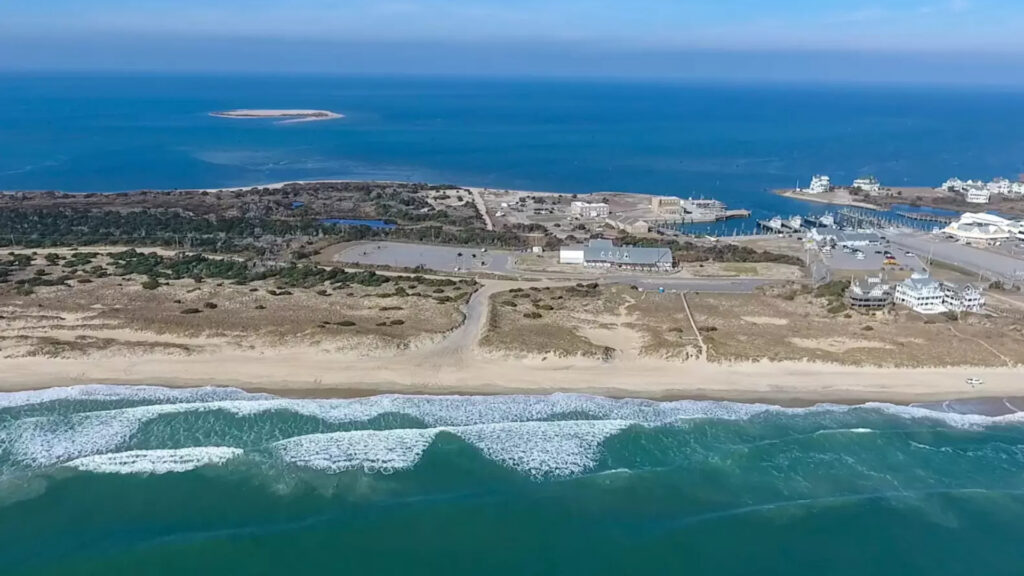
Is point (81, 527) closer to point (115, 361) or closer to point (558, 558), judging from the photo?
point (115, 361)

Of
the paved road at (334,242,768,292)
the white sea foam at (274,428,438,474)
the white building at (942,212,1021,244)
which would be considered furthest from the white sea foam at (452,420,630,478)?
the white building at (942,212,1021,244)

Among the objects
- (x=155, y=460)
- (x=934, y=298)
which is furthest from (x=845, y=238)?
(x=155, y=460)

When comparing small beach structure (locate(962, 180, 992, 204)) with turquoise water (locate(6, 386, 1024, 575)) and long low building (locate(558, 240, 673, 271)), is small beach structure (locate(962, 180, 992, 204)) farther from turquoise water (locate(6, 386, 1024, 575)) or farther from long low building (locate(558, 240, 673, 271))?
turquoise water (locate(6, 386, 1024, 575))

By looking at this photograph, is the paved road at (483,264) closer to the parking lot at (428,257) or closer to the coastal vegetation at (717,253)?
the parking lot at (428,257)

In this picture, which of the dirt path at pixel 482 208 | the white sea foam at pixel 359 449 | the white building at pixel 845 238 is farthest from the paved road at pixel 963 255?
the white sea foam at pixel 359 449

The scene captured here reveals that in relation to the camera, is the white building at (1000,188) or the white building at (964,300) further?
the white building at (1000,188)
